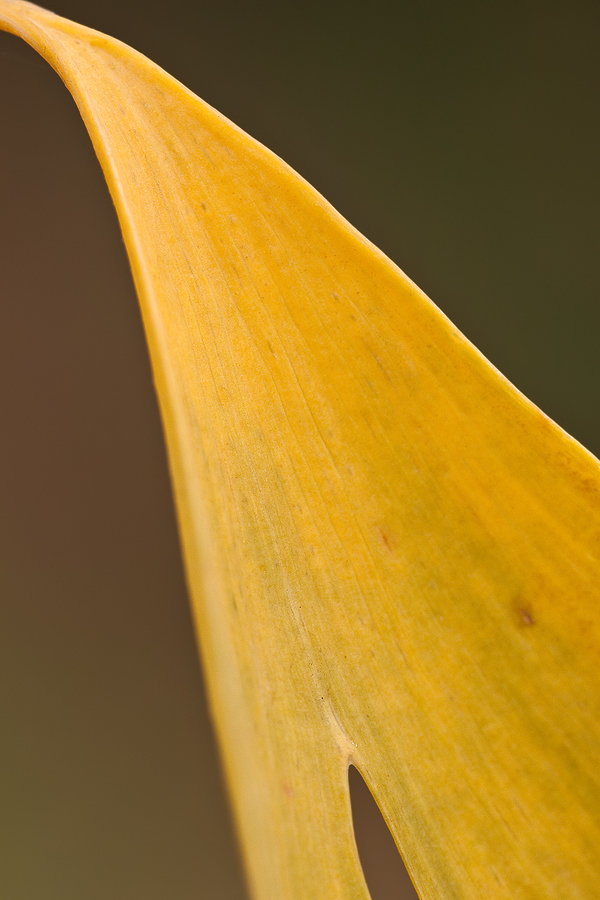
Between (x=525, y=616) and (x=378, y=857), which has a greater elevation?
(x=525, y=616)

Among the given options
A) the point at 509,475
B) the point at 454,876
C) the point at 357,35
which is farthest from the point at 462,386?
the point at 357,35

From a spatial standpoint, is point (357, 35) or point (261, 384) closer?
point (261, 384)

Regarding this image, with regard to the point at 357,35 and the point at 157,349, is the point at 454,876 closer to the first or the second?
the point at 157,349

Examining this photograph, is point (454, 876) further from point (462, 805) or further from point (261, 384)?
point (261, 384)

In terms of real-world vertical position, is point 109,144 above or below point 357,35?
below

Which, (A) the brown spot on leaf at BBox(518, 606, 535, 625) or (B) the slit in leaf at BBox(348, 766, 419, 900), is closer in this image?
(A) the brown spot on leaf at BBox(518, 606, 535, 625)

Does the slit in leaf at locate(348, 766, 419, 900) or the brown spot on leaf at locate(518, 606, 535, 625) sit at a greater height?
the brown spot on leaf at locate(518, 606, 535, 625)

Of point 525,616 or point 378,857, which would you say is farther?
point 378,857
